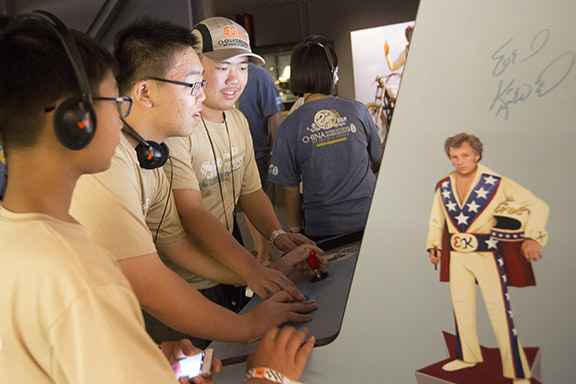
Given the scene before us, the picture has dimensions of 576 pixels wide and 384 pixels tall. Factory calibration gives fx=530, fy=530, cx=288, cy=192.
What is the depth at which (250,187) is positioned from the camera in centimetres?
188

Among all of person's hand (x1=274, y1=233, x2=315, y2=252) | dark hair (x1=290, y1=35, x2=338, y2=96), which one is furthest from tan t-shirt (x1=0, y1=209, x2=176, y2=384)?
dark hair (x1=290, y1=35, x2=338, y2=96)

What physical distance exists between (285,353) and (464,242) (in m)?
0.34

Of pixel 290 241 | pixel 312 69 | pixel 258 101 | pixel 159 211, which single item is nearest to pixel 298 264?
pixel 290 241

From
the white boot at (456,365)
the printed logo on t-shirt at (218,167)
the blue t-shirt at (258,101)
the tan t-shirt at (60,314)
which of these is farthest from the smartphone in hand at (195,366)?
the blue t-shirt at (258,101)

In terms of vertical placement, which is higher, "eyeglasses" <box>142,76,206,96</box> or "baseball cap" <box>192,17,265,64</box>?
"baseball cap" <box>192,17,265,64</box>

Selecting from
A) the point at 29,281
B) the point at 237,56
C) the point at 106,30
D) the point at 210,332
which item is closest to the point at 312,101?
the point at 237,56

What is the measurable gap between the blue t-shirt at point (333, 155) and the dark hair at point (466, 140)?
1452 mm

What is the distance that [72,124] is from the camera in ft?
2.19

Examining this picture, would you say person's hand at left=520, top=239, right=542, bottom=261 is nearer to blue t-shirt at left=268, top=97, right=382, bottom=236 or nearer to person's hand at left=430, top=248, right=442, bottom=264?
person's hand at left=430, top=248, right=442, bottom=264

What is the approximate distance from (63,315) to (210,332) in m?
0.46

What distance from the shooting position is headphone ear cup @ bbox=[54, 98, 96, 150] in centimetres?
67

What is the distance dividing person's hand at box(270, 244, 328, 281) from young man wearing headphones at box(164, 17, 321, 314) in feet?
0.56

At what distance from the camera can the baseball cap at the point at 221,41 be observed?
174 centimetres

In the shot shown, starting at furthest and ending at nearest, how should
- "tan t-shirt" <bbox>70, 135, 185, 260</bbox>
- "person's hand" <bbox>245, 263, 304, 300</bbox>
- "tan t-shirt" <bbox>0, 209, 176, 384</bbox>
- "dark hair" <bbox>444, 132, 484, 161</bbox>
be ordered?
"person's hand" <bbox>245, 263, 304, 300</bbox>
"tan t-shirt" <bbox>70, 135, 185, 260</bbox>
"dark hair" <bbox>444, 132, 484, 161</bbox>
"tan t-shirt" <bbox>0, 209, 176, 384</bbox>
